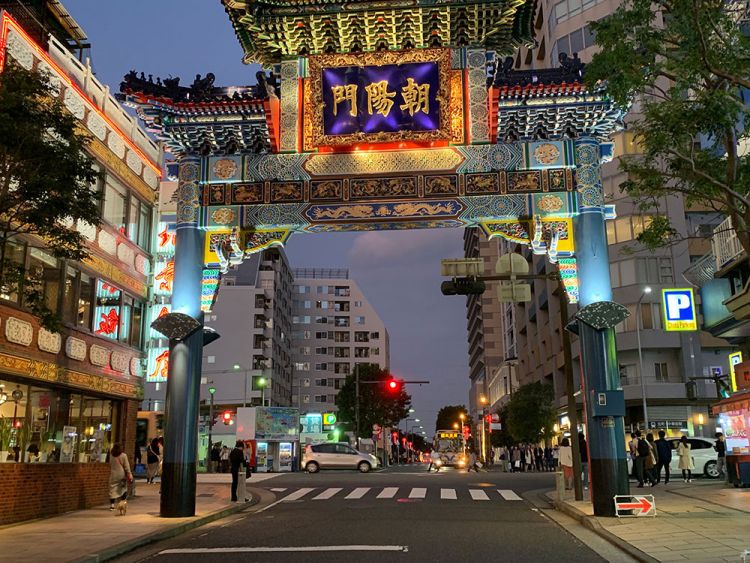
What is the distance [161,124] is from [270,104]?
2.78 metres

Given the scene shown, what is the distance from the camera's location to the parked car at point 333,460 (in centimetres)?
4388

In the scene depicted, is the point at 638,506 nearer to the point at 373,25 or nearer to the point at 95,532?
the point at 95,532

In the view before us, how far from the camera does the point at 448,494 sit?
76.7ft

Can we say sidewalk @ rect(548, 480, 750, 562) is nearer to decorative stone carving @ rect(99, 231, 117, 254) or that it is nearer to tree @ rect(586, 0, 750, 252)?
tree @ rect(586, 0, 750, 252)

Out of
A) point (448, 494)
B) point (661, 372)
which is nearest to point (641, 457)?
point (448, 494)

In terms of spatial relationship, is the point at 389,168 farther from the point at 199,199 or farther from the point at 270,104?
the point at 199,199

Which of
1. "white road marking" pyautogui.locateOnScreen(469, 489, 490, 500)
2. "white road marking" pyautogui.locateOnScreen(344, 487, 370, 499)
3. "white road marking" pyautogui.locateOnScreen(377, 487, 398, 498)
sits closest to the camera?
"white road marking" pyautogui.locateOnScreen(469, 489, 490, 500)

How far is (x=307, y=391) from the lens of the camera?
112 metres

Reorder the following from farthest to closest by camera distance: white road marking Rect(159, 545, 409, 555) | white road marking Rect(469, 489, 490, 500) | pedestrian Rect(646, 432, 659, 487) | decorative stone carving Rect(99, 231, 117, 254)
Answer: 1. pedestrian Rect(646, 432, 659, 487)
2. white road marking Rect(469, 489, 490, 500)
3. decorative stone carving Rect(99, 231, 117, 254)
4. white road marking Rect(159, 545, 409, 555)

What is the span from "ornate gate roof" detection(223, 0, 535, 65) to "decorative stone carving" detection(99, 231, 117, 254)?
7308 mm

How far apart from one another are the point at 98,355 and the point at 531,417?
38410 millimetres

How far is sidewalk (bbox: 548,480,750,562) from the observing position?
33.4ft

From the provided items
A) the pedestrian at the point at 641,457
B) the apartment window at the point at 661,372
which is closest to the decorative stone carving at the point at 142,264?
the pedestrian at the point at 641,457

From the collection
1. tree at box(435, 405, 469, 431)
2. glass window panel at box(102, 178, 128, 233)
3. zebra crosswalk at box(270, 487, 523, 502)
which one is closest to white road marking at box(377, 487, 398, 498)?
zebra crosswalk at box(270, 487, 523, 502)
